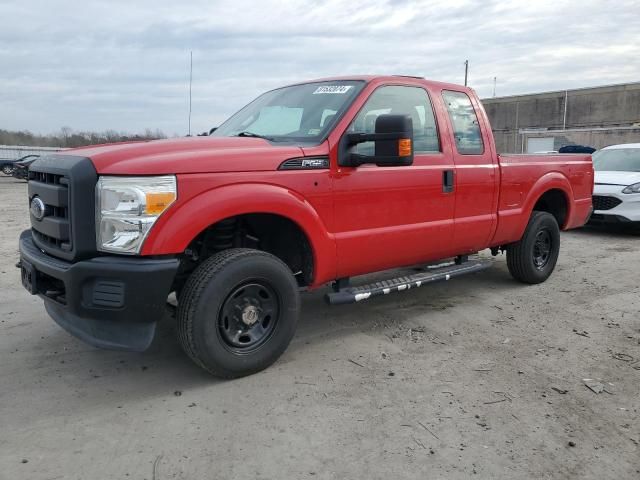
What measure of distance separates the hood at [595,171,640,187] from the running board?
17.7ft

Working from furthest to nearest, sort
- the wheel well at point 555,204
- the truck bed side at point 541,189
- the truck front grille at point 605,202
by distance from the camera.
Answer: the truck front grille at point 605,202 < the wheel well at point 555,204 < the truck bed side at point 541,189

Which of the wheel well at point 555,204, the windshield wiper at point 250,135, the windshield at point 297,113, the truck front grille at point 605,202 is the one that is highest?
the windshield at point 297,113

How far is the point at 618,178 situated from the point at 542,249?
459 cm

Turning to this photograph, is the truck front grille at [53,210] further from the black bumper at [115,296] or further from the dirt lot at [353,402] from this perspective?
the dirt lot at [353,402]

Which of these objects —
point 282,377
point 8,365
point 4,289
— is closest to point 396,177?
point 282,377

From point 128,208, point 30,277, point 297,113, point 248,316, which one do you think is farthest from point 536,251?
point 30,277

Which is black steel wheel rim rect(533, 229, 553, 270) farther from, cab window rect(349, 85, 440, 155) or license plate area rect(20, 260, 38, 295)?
license plate area rect(20, 260, 38, 295)

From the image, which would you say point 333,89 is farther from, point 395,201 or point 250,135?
point 395,201

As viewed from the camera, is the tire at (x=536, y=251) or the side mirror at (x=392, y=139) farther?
the tire at (x=536, y=251)

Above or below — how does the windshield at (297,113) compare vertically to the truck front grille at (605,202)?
above

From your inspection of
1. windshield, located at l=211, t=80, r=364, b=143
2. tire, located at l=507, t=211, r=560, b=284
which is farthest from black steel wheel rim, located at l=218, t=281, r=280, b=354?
tire, located at l=507, t=211, r=560, b=284

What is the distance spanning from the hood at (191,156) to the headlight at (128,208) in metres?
0.07

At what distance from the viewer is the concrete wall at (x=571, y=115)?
28.9 metres

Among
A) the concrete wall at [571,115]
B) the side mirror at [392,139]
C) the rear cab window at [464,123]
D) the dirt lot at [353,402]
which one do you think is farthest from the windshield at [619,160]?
the concrete wall at [571,115]
